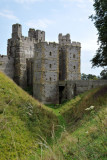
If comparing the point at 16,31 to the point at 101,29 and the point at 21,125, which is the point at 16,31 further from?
the point at 21,125

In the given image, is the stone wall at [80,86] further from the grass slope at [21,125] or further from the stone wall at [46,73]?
the grass slope at [21,125]

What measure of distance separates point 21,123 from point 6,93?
13.5 ft

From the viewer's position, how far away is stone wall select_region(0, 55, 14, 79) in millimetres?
34416

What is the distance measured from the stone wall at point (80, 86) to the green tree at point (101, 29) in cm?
590

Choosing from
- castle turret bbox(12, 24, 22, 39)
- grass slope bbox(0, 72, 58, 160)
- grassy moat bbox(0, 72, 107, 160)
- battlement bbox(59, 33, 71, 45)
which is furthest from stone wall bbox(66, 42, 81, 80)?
grass slope bbox(0, 72, 58, 160)

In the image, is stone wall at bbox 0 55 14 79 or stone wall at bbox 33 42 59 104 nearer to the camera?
stone wall at bbox 33 42 59 104

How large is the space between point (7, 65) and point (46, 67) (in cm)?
815

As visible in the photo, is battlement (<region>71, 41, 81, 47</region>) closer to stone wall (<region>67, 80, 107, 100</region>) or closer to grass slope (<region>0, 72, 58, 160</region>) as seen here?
stone wall (<region>67, 80, 107, 100</region>)

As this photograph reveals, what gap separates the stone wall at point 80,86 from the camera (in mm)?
27409

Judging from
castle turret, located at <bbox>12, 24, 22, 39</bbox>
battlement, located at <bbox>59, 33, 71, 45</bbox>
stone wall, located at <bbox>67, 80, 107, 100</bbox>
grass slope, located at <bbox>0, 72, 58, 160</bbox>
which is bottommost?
grass slope, located at <bbox>0, 72, 58, 160</bbox>

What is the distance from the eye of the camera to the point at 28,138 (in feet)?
41.5

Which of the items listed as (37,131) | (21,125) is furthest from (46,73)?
(21,125)

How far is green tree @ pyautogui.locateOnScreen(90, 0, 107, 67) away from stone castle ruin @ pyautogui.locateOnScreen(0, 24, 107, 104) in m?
5.93

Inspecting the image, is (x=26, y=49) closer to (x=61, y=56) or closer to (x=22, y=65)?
(x=22, y=65)
